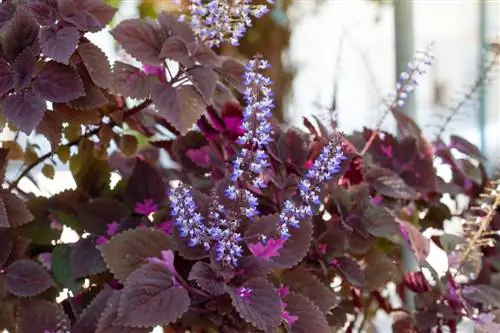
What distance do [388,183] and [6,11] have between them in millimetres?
395

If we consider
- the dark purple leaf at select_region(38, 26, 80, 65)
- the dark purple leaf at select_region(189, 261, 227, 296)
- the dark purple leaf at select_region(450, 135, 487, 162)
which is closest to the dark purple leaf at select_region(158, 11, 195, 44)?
the dark purple leaf at select_region(38, 26, 80, 65)

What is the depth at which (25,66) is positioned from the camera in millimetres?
568

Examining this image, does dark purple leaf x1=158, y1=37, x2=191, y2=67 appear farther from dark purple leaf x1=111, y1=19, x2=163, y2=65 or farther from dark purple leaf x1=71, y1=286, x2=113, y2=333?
dark purple leaf x1=71, y1=286, x2=113, y2=333

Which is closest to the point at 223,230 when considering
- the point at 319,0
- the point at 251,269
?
the point at 251,269

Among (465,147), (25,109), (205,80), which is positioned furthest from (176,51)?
(465,147)

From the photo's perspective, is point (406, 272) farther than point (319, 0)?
No

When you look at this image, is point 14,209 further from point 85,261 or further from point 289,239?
point 289,239

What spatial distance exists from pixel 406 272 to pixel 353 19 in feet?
2.15

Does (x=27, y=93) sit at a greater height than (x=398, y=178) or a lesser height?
greater

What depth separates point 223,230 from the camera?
1.84 ft

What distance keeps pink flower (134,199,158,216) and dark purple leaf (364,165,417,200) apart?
0.22 meters

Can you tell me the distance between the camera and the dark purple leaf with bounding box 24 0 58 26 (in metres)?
0.58

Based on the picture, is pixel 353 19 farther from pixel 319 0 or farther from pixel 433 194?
pixel 433 194

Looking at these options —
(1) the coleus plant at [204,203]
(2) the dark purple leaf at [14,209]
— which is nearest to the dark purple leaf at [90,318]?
(1) the coleus plant at [204,203]
